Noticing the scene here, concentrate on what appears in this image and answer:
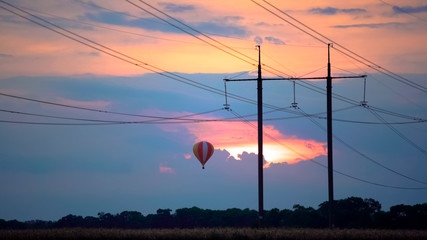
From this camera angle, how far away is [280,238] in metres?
44.4

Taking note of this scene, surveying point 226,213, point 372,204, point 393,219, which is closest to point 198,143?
point 393,219

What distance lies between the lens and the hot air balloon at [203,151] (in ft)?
231

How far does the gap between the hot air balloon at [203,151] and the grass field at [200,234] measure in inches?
908

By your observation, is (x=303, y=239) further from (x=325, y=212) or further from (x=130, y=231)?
(x=325, y=212)

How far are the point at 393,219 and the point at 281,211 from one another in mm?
28672

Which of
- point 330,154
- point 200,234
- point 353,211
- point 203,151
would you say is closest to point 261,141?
point 330,154

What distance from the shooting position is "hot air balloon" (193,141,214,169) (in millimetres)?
70375

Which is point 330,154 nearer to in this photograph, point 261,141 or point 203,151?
point 261,141

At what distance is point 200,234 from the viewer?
45188mm

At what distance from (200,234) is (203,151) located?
85.1 feet

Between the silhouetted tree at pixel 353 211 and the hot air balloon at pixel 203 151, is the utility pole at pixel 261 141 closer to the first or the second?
the hot air balloon at pixel 203 151

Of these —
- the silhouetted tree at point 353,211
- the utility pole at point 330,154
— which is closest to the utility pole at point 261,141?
the utility pole at point 330,154

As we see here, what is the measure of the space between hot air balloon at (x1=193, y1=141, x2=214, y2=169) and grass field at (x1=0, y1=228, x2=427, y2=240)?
75.6 feet

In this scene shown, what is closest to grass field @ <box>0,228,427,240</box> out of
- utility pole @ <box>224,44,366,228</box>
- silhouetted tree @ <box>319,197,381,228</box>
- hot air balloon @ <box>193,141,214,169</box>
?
utility pole @ <box>224,44,366,228</box>
